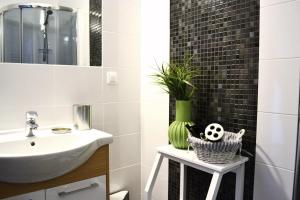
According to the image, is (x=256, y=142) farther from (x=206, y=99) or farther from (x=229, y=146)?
(x=206, y=99)

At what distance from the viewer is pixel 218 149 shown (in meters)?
0.91

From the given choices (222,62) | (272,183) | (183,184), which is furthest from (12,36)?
(272,183)

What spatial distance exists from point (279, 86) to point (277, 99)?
2.1 inches

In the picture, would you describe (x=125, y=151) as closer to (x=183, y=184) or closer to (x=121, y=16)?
(x=183, y=184)

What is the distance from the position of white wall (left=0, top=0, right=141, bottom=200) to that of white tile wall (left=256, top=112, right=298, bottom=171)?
0.84m

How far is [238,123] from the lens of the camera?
108cm

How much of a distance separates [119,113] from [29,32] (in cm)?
69

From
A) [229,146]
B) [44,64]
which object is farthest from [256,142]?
[44,64]

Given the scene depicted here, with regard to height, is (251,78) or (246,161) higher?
(251,78)

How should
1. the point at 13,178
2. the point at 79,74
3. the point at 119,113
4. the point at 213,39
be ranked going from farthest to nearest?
the point at 119,113 < the point at 79,74 < the point at 213,39 < the point at 13,178

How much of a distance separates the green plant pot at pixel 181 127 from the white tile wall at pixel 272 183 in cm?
34

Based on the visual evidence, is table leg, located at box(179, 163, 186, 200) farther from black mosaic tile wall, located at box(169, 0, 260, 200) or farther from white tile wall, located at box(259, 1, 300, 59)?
white tile wall, located at box(259, 1, 300, 59)

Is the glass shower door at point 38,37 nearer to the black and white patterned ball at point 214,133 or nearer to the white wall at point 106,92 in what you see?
the white wall at point 106,92

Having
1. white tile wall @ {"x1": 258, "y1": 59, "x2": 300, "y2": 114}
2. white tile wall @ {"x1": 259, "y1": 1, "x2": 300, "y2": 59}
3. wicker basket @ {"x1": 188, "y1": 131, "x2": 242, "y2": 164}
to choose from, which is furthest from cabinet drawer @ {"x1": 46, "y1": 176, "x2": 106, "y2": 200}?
white tile wall @ {"x1": 259, "y1": 1, "x2": 300, "y2": 59}
